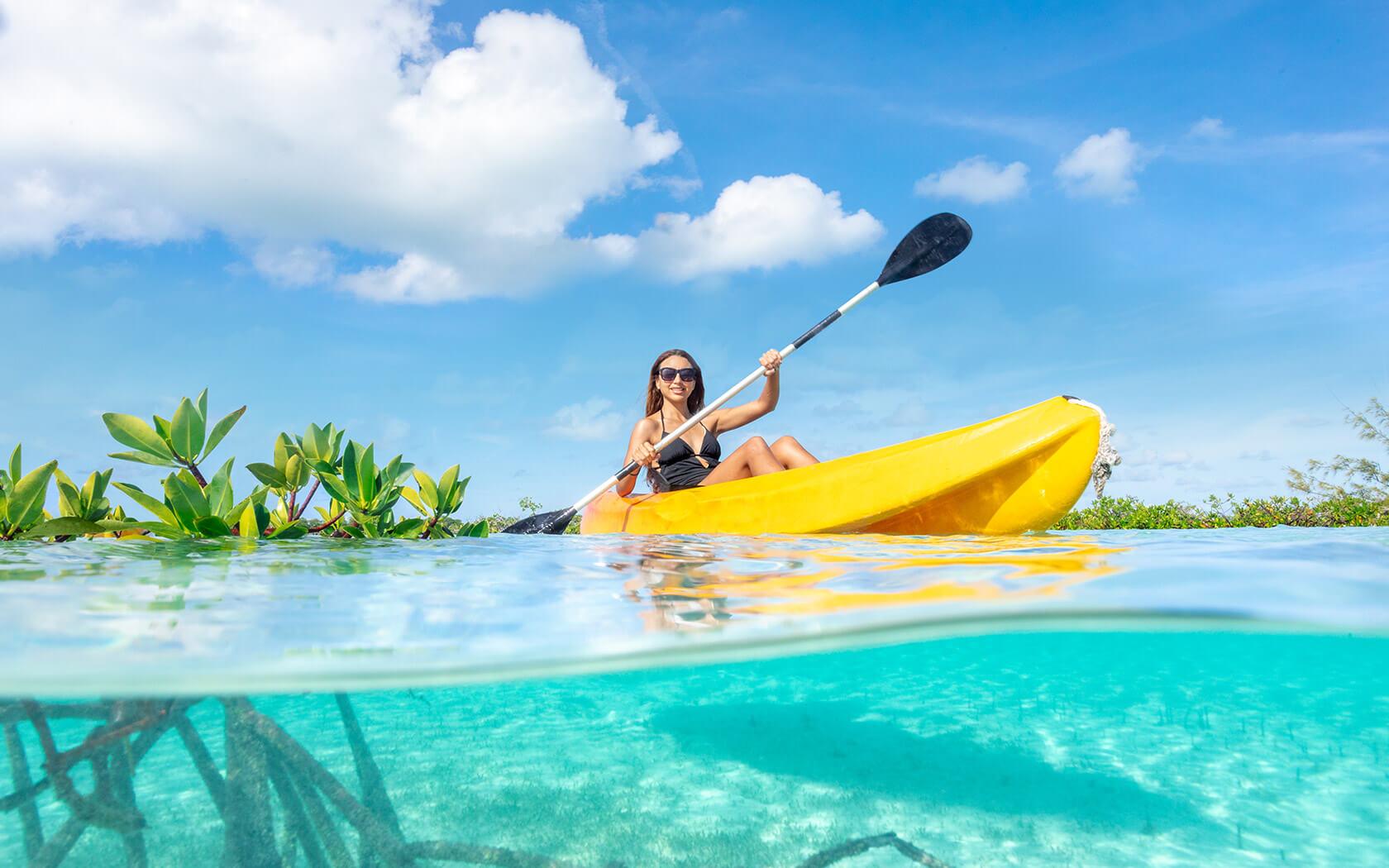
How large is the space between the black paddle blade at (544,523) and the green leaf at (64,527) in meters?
3.49

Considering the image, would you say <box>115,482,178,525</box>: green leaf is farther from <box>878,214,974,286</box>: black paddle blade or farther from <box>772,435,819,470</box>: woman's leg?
<box>878,214,974,286</box>: black paddle blade

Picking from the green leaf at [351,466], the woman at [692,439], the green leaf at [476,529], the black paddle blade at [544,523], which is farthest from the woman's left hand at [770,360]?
the green leaf at [351,466]

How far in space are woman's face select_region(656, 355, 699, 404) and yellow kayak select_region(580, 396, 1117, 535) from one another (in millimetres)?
1814

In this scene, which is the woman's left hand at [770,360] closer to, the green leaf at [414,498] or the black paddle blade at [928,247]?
the black paddle blade at [928,247]

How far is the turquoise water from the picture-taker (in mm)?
1951

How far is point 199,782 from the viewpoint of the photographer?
4.12 m

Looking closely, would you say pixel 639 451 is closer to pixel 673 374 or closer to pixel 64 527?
pixel 673 374

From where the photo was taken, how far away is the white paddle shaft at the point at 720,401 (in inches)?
223

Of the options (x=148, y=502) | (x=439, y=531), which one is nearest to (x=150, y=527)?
(x=148, y=502)

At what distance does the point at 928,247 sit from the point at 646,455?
107 inches

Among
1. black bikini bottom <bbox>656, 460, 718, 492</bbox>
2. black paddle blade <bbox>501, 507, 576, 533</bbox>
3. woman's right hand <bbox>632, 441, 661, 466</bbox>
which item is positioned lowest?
black paddle blade <bbox>501, 507, 576, 533</bbox>

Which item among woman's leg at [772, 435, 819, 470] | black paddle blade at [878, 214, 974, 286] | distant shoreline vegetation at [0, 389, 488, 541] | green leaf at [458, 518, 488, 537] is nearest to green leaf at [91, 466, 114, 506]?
distant shoreline vegetation at [0, 389, 488, 541]

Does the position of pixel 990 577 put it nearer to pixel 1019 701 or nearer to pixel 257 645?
pixel 257 645

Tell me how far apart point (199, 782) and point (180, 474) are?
9.69ft
